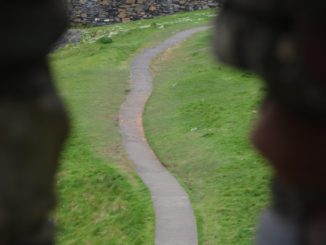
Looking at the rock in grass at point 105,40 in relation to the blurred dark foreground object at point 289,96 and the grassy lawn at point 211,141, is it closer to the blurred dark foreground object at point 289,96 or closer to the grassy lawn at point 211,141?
the grassy lawn at point 211,141

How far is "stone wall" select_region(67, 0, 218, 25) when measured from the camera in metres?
27.4

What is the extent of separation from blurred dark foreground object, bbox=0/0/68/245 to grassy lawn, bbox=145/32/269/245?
20.2ft

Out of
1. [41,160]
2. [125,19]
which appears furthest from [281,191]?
[125,19]

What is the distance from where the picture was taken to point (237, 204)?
9820 mm

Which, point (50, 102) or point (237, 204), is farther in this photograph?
point (237, 204)

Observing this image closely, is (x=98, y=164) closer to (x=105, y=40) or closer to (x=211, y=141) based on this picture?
(x=211, y=141)

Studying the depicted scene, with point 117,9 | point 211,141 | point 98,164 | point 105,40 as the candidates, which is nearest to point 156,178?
point 98,164

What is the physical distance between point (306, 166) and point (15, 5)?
1011 millimetres

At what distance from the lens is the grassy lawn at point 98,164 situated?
1003cm

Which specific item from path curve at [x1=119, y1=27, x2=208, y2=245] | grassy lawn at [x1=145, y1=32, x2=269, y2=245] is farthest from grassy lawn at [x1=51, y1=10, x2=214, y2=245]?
grassy lawn at [x1=145, y1=32, x2=269, y2=245]

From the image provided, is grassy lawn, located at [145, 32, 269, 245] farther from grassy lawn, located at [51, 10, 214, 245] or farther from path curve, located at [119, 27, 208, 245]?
grassy lawn, located at [51, 10, 214, 245]

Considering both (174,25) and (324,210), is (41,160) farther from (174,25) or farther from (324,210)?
(174,25)

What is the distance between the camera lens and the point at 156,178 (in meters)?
11.5

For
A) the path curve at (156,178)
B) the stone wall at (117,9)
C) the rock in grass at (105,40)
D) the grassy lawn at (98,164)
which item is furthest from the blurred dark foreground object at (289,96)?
the stone wall at (117,9)
